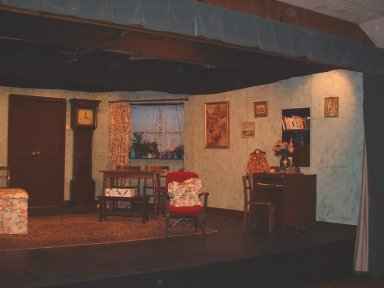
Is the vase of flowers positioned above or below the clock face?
below

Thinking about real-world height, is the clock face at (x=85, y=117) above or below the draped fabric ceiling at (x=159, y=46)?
below

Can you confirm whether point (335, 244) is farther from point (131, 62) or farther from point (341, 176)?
point (131, 62)

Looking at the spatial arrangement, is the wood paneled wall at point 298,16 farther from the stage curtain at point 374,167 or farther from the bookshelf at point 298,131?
the bookshelf at point 298,131

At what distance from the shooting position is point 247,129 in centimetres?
977

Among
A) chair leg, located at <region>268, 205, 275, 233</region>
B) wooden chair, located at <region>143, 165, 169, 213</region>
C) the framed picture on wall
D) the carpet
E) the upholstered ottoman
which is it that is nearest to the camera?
the carpet

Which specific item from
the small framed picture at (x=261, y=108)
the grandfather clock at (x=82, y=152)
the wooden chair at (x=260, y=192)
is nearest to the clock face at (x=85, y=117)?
the grandfather clock at (x=82, y=152)

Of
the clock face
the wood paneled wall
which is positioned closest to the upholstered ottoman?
the clock face

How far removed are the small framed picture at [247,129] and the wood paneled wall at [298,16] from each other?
3769mm

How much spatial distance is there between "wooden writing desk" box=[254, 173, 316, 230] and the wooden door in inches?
200

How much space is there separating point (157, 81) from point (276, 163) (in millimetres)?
2683

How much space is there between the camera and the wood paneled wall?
4773 millimetres

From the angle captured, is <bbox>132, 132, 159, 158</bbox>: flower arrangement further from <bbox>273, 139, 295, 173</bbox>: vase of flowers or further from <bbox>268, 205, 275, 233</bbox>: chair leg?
<bbox>268, 205, 275, 233</bbox>: chair leg

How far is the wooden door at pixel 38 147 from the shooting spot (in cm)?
1030

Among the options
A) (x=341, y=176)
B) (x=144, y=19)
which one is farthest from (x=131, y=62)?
(x=144, y=19)
